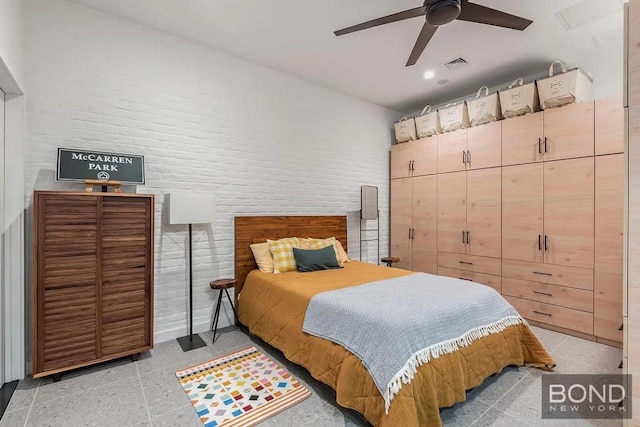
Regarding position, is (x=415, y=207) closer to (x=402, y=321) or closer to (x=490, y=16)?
(x=490, y=16)

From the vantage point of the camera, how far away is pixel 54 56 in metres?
2.43

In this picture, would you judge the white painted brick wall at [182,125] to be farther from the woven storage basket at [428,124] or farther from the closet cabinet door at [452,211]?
the closet cabinet door at [452,211]

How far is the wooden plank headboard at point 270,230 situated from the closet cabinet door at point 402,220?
1003 millimetres

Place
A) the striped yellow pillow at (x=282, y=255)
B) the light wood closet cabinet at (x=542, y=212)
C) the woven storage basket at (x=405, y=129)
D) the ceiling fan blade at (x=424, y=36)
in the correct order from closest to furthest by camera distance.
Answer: the ceiling fan blade at (x=424, y=36)
the light wood closet cabinet at (x=542, y=212)
the striped yellow pillow at (x=282, y=255)
the woven storage basket at (x=405, y=129)

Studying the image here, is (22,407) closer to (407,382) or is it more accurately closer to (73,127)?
(73,127)

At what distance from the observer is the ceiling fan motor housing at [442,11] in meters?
2.01

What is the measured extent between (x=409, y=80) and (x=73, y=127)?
3.68 meters

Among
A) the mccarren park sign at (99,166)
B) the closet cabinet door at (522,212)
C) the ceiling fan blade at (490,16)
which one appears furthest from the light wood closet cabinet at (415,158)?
the mccarren park sign at (99,166)

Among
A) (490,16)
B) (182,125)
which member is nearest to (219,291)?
(182,125)

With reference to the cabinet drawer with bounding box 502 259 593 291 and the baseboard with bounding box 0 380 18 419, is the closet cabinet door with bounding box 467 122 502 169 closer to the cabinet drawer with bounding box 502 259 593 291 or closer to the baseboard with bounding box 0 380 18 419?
the cabinet drawer with bounding box 502 259 593 291

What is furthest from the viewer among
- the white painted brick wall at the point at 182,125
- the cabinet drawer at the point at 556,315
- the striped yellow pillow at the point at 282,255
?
the striped yellow pillow at the point at 282,255

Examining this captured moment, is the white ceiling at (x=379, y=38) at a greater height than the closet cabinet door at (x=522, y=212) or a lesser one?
greater

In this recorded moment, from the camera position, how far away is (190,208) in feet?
9.20

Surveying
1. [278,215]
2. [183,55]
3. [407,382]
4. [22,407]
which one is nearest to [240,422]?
[407,382]
